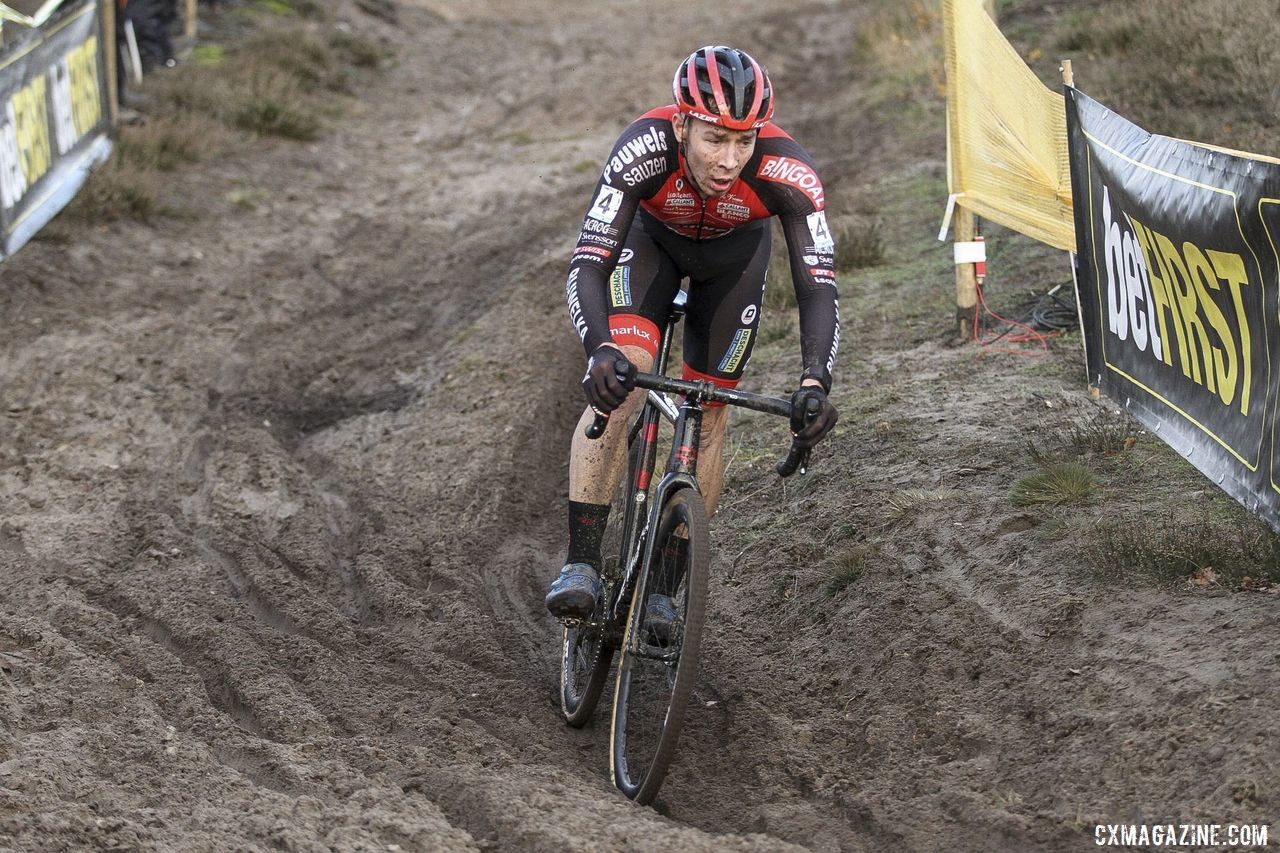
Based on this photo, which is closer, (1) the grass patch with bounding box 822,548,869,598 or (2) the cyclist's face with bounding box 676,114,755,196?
(2) the cyclist's face with bounding box 676,114,755,196

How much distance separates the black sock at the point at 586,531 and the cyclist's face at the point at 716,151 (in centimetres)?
125

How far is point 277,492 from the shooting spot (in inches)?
291

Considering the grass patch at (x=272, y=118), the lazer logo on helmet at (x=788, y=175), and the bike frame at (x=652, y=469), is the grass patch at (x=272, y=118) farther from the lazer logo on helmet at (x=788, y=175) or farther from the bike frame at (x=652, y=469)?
the lazer logo on helmet at (x=788, y=175)

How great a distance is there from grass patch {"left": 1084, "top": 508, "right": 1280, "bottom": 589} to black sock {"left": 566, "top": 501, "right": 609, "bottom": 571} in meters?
1.86

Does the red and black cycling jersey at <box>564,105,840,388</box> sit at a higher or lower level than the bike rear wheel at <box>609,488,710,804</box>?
higher

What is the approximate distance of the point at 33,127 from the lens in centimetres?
1041

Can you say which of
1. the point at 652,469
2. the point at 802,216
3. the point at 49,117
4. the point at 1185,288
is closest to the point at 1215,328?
the point at 1185,288

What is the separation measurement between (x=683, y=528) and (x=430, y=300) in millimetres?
6569

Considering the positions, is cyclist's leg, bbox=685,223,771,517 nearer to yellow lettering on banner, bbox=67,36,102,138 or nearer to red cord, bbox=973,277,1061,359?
red cord, bbox=973,277,1061,359

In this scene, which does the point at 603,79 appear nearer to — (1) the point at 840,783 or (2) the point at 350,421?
(2) the point at 350,421

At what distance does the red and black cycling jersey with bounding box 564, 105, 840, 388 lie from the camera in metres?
4.78

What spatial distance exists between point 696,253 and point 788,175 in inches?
18.7

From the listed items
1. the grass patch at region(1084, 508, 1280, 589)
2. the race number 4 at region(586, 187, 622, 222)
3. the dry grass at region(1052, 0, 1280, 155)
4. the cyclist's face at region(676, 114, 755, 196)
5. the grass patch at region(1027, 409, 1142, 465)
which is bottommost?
the grass patch at region(1027, 409, 1142, 465)
